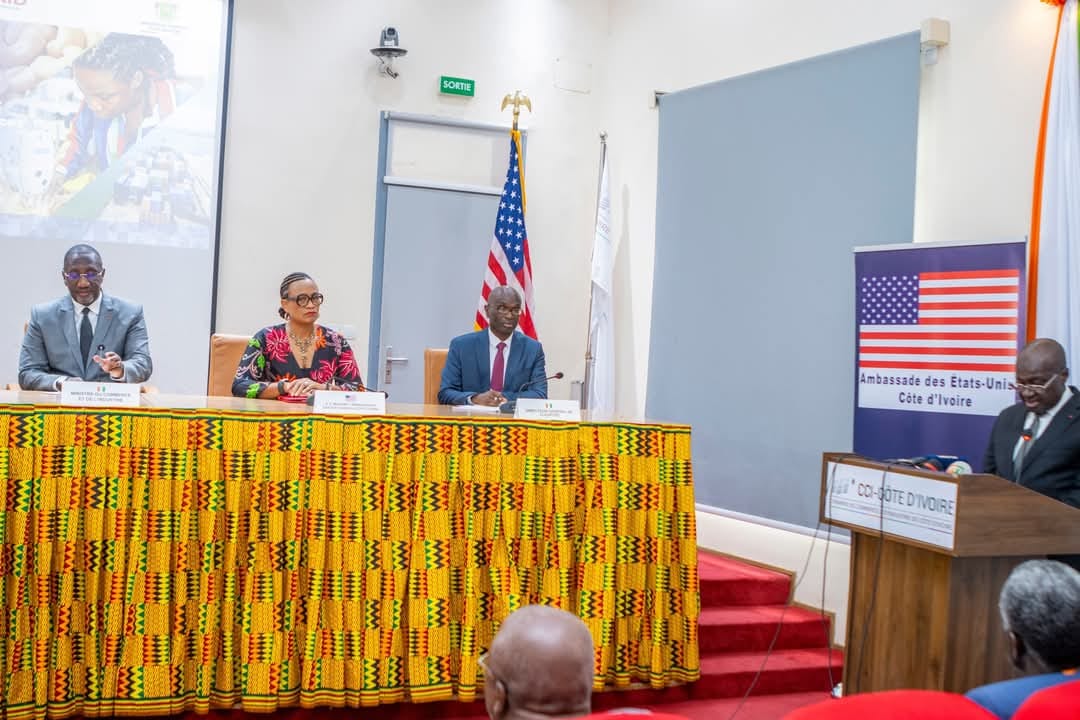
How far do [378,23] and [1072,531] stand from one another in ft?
17.0

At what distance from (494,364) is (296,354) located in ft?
3.09

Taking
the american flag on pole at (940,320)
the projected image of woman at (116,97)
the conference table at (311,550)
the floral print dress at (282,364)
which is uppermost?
the projected image of woman at (116,97)

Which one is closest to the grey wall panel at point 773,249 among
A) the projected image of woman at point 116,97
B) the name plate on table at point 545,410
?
the name plate on table at point 545,410

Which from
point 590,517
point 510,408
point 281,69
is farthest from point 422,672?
Answer: point 281,69

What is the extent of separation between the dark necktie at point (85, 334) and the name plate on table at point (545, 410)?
193 centimetres

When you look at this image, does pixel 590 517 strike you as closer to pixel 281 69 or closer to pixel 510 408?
pixel 510 408

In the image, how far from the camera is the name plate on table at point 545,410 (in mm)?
3797

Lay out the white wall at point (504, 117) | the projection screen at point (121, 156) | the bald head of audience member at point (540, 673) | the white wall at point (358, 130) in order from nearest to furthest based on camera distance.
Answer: the bald head of audience member at point (540, 673) → the projection screen at point (121, 156) → the white wall at point (504, 117) → the white wall at point (358, 130)

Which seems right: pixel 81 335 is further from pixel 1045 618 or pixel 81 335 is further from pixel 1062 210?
pixel 1062 210

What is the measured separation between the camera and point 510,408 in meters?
4.14

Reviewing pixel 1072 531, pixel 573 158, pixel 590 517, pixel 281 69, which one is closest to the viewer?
pixel 1072 531

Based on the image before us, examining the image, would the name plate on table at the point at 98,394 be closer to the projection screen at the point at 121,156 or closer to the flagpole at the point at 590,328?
the projection screen at the point at 121,156

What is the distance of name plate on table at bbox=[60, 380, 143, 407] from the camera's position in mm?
3291

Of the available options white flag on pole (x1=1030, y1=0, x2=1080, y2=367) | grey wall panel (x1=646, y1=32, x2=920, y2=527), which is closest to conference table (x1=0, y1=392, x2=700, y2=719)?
white flag on pole (x1=1030, y1=0, x2=1080, y2=367)
